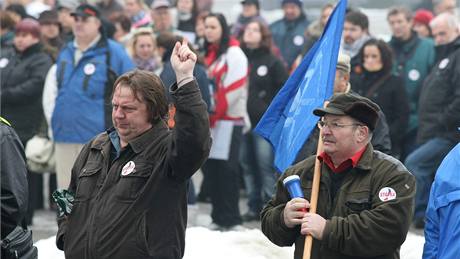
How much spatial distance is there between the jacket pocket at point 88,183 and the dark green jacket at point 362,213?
3.22 feet

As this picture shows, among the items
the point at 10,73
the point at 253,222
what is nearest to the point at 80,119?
the point at 10,73

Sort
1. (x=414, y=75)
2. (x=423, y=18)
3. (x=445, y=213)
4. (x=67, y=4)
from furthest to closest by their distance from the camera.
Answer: (x=67, y=4) < (x=423, y=18) < (x=414, y=75) < (x=445, y=213)

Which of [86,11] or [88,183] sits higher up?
[86,11]

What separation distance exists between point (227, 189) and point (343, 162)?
6012 millimetres

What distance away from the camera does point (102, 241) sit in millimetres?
6121

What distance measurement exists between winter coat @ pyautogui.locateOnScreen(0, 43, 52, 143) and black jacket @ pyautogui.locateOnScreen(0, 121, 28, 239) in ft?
20.9

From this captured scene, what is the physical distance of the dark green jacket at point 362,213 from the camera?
19.4ft

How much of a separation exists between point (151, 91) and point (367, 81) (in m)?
5.95

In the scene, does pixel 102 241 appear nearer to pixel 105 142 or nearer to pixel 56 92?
pixel 105 142

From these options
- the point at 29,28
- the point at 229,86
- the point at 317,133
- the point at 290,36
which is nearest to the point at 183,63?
the point at 317,133

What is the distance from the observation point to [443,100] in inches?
461

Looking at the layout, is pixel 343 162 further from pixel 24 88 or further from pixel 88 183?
pixel 24 88

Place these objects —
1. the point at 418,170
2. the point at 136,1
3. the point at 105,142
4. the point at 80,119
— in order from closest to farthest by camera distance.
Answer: the point at 105,142 < the point at 80,119 < the point at 418,170 < the point at 136,1

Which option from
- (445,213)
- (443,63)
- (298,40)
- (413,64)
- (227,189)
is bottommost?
(227,189)
